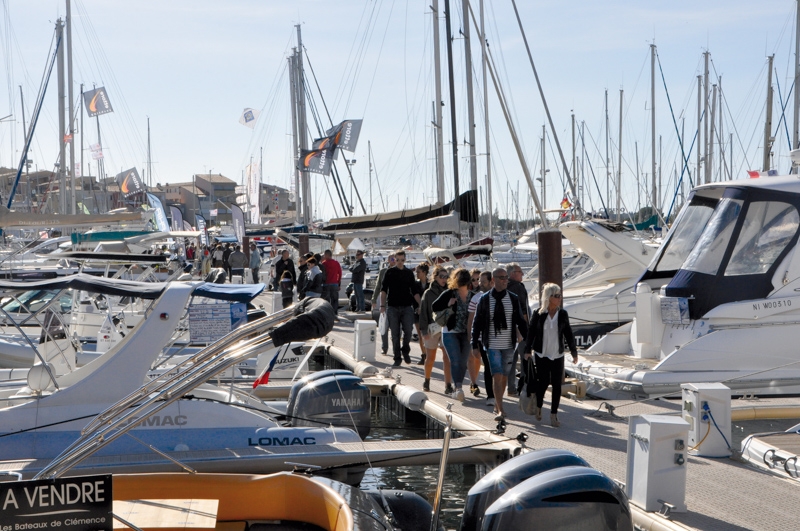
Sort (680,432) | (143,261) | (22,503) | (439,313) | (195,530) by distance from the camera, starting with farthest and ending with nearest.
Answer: (143,261)
(439,313)
(680,432)
(195,530)
(22,503)

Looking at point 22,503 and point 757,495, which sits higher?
point 22,503

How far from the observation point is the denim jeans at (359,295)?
77.0 ft

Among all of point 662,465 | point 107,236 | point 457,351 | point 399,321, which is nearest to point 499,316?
point 457,351

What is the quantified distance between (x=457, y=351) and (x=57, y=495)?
732 centimetres

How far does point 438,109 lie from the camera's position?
83.1ft

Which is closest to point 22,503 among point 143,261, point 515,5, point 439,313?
point 439,313

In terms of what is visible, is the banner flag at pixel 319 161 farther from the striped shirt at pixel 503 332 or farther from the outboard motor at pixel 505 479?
the outboard motor at pixel 505 479

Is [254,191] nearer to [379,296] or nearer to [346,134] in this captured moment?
[346,134]

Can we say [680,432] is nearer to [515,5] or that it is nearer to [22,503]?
[22,503]

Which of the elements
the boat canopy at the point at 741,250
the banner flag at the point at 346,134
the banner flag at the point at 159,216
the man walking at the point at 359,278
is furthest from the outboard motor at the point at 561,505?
the banner flag at the point at 159,216

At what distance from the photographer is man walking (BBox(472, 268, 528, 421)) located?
10.2 metres

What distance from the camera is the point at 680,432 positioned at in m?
6.71

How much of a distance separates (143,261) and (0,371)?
3.42 metres

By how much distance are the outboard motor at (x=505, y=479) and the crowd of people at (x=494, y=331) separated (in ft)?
10.7
